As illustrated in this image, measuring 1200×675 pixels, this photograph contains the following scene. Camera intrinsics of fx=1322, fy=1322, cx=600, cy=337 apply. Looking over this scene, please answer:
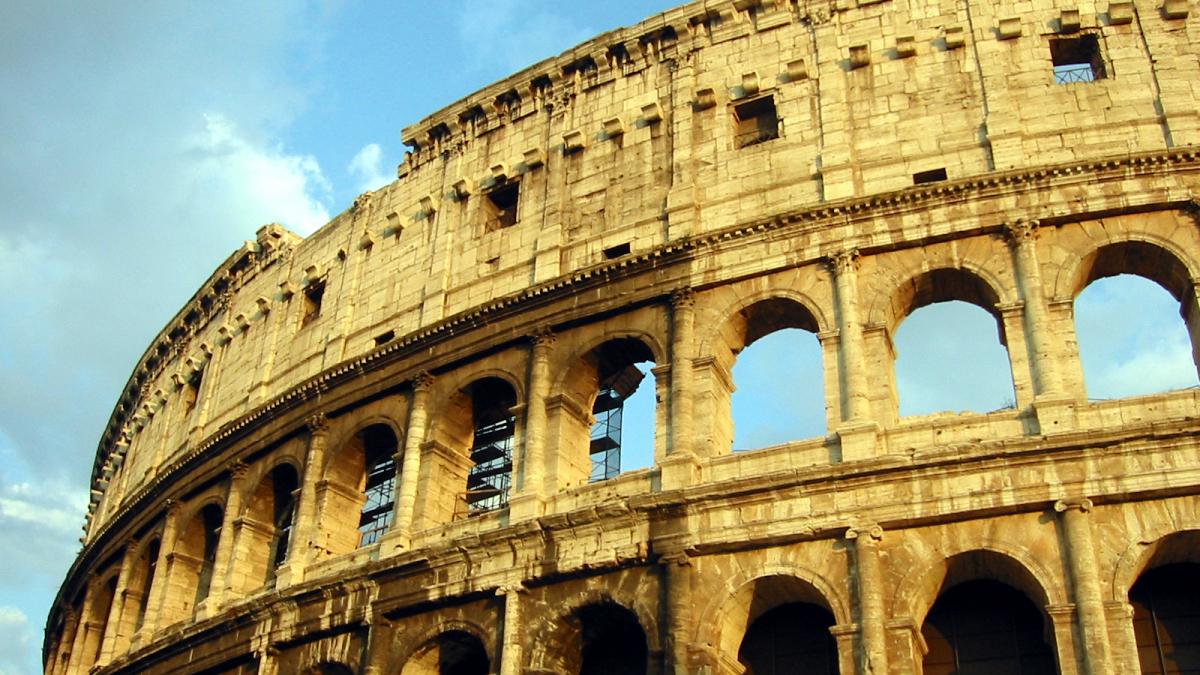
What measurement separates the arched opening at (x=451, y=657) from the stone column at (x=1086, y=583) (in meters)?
8.92

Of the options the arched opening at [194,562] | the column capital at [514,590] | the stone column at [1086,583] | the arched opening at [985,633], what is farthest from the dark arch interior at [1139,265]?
the arched opening at [194,562]

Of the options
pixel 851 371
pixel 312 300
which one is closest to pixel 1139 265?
pixel 851 371

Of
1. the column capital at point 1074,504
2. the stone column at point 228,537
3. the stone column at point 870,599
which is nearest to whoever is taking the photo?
the stone column at point 870,599

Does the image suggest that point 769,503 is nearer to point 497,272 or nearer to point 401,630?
point 401,630

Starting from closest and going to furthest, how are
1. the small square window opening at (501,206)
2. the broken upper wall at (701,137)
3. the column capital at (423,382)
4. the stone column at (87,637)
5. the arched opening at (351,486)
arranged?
1. the broken upper wall at (701,137)
2. the column capital at (423,382)
3. the arched opening at (351,486)
4. the small square window opening at (501,206)
5. the stone column at (87,637)

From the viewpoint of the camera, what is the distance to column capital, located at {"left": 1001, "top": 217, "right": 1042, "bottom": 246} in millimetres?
20125

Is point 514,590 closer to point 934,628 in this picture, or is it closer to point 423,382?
point 423,382

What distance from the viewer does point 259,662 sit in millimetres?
23453

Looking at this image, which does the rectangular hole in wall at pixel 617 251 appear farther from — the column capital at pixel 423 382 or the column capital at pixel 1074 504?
the column capital at pixel 1074 504

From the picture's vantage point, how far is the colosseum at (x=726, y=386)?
58.7 feet

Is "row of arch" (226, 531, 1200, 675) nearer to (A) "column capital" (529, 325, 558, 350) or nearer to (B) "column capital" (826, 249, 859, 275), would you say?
(A) "column capital" (529, 325, 558, 350)

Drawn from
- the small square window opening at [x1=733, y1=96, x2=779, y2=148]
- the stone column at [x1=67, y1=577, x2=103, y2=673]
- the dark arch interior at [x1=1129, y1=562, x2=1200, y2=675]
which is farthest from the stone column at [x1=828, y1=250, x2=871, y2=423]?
the stone column at [x1=67, y1=577, x2=103, y2=673]

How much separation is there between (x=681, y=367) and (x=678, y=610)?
4174mm

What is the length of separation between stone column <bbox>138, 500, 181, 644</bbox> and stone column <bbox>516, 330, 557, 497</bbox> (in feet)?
34.8
